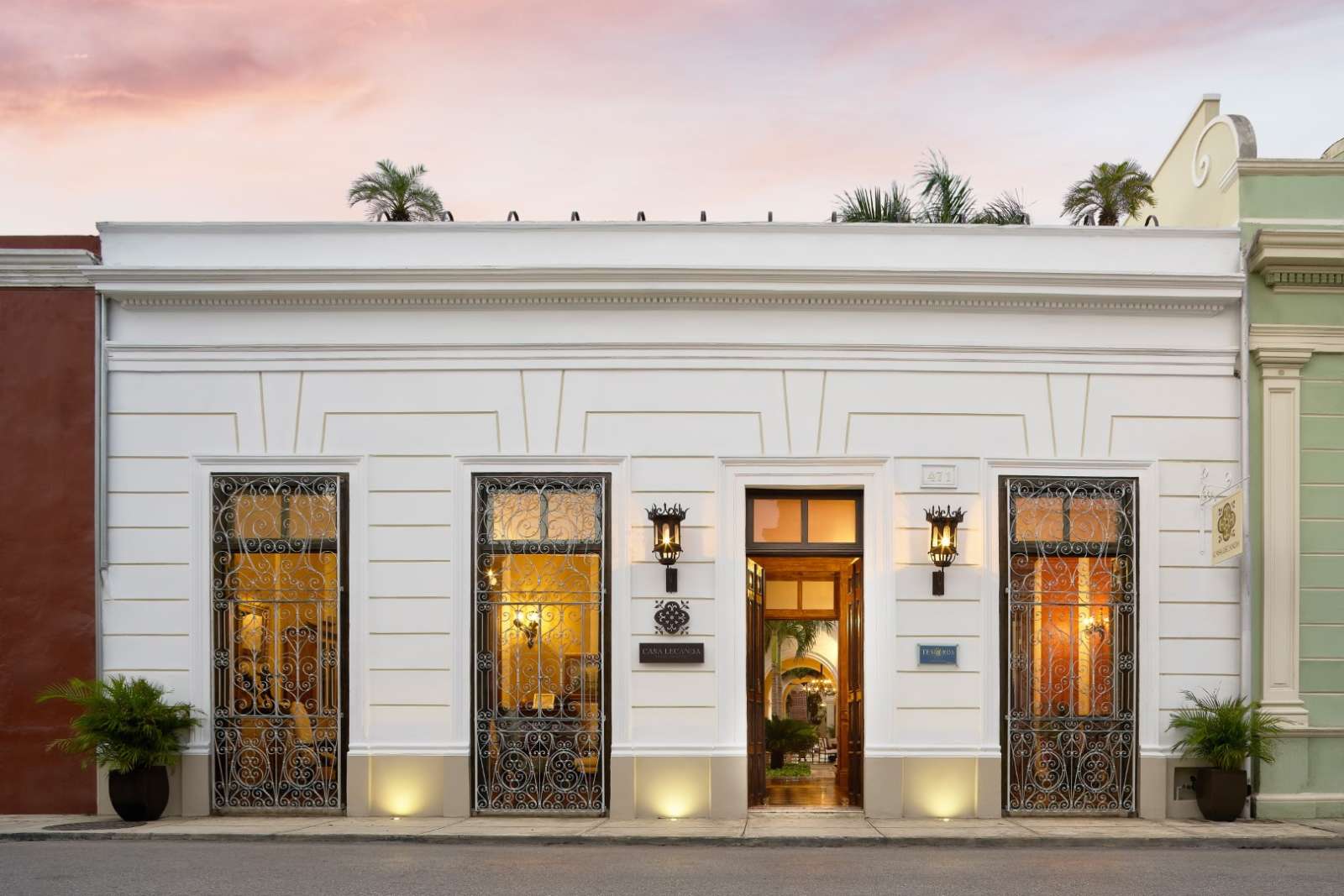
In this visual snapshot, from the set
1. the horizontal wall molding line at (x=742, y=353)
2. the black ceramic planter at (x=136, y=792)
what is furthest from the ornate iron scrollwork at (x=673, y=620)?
the black ceramic planter at (x=136, y=792)

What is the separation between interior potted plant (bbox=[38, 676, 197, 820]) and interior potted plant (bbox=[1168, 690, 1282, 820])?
29.7 feet

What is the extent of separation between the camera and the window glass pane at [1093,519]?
12.0 metres

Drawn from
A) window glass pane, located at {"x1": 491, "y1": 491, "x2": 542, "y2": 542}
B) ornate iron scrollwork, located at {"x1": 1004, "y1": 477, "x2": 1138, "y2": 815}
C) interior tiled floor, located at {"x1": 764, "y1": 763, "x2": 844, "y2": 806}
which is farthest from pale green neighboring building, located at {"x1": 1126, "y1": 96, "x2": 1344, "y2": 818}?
window glass pane, located at {"x1": 491, "y1": 491, "x2": 542, "y2": 542}

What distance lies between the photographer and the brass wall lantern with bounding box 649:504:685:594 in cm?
1166

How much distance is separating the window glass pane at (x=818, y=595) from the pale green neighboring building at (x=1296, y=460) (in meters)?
5.50

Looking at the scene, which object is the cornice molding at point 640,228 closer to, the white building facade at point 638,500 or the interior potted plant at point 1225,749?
the white building facade at point 638,500

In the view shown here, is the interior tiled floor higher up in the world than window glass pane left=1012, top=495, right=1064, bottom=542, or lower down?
lower down

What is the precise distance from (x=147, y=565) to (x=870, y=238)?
744 centimetres

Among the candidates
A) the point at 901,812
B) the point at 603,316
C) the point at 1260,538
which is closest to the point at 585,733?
the point at 901,812

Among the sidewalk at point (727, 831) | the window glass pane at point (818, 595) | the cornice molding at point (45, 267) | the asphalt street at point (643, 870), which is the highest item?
the cornice molding at point (45, 267)

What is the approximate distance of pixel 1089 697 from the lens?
1198 cm

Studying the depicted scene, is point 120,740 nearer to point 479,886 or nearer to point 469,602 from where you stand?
point 469,602

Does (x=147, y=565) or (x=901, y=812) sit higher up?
(x=147, y=565)

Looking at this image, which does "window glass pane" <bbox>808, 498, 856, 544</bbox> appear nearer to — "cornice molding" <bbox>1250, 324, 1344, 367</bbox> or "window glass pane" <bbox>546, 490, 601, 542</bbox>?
"window glass pane" <bbox>546, 490, 601, 542</bbox>
